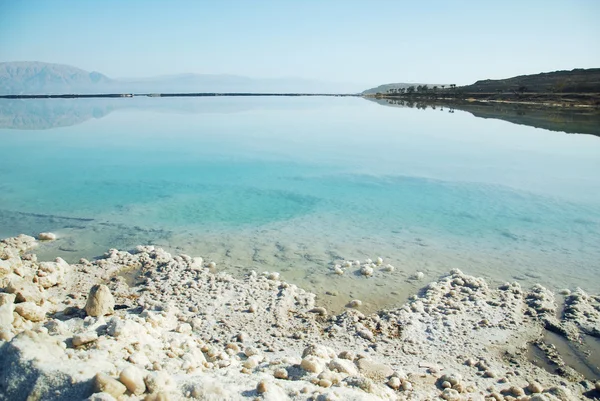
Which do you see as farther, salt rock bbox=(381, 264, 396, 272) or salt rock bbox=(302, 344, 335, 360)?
salt rock bbox=(381, 264, 396, 272)

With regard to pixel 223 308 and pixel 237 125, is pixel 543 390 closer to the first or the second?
pixel 223 308

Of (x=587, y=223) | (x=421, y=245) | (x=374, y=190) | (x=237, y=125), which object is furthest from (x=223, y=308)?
(x=237, y=125)

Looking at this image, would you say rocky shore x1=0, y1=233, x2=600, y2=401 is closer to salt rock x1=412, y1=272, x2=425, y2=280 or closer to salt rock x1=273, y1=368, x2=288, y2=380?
salt rock x1=273, y1=368, x2=288, y2=380

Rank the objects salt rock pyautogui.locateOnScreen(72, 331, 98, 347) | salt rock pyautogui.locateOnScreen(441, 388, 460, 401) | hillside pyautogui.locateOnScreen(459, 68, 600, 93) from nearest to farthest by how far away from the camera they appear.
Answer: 1. salt rock pyautogui.locateOnScreen(72, 331, 98, 347)
2. salt rock pyautogui.locateOnScreen(441, 388, 460, 401)
3. hillside pyautogui.locateOnScreen(459, 68, 600, 93)

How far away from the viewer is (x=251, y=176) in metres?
20.1

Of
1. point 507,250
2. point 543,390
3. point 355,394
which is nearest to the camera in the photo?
point 355,394

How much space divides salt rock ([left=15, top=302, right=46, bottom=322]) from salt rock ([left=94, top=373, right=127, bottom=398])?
3038 millimetres

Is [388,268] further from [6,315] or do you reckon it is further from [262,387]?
[6,315]

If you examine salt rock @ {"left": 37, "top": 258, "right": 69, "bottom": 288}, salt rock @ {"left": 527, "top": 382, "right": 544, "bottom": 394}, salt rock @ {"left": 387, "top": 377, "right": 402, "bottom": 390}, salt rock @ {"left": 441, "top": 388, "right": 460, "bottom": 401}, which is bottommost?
salt rock @ {"left": 527, "top": 382, "right": 544, "bottom": 394}

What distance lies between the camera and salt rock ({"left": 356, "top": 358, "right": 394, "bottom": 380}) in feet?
18.8

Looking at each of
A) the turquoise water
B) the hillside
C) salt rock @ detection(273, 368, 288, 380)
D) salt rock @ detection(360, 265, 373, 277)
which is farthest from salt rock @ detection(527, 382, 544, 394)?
the hillside

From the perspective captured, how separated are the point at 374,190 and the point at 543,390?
40.2 feet

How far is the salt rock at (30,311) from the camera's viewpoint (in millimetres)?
6347

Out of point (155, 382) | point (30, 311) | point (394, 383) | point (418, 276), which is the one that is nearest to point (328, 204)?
point (418, 276)
